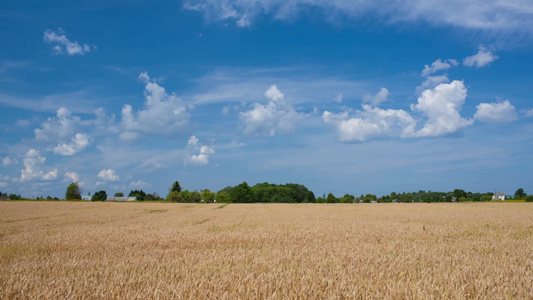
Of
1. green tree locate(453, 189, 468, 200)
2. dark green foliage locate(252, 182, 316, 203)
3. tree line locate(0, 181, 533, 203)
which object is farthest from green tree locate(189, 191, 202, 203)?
green tree locate(453, 189, 468, 200)

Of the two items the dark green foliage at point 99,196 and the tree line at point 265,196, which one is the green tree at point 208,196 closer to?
the tree line at point 265,196

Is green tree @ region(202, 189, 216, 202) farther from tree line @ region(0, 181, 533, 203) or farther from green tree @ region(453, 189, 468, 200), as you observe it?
green tree @ region(453, 189, 468, 200)

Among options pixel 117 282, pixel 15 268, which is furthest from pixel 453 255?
pixel 15 268

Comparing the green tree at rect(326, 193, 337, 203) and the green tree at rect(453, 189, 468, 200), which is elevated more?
the green tree at rect(453, 189, 468, 200)

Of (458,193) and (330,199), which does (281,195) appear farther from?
(458,193)

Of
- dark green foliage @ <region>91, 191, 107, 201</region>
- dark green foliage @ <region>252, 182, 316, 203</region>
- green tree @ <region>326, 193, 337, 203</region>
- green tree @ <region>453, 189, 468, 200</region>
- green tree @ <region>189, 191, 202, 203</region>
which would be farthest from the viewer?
green tree @ <region>453, 189, 468, 200</region>

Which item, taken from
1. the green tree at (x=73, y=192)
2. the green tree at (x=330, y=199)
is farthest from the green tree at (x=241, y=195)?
the green tree at (x=73, y=192)

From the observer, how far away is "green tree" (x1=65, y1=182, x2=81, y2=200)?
471 ft

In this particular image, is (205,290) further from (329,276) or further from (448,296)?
(448,296)

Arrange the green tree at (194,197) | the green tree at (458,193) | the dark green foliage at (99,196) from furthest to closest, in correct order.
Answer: the green tree at (458,193)
the dark green foliage at (99,196)
the green tree at (194,197)

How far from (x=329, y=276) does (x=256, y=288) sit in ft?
4.16

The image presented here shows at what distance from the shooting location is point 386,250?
7957mm

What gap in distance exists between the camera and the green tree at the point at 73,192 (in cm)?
14350

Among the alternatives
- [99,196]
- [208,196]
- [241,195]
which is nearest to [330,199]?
[241,195]
